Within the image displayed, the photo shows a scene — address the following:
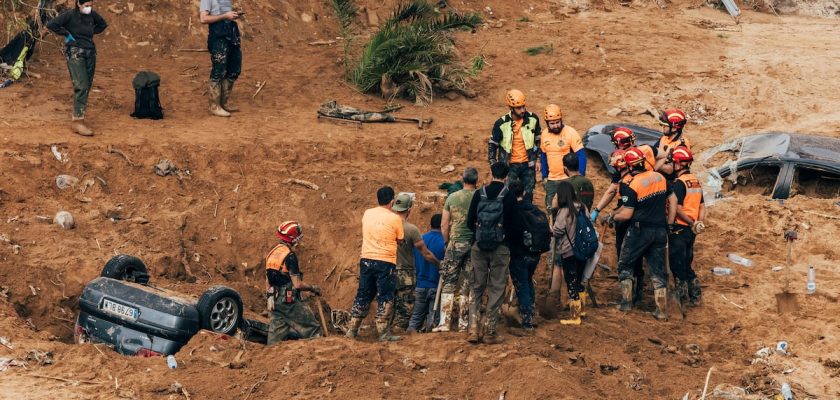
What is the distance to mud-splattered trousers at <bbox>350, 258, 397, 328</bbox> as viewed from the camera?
11370mm

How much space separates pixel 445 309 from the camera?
1152 cm

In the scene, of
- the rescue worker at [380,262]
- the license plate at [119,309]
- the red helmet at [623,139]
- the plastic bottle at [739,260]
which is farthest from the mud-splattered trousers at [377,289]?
the plastic bottle at [739,260]

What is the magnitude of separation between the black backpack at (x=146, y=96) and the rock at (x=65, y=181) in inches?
82.2

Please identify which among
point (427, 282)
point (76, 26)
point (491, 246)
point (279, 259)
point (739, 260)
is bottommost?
point (739, 260)

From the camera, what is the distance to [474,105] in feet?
61.3

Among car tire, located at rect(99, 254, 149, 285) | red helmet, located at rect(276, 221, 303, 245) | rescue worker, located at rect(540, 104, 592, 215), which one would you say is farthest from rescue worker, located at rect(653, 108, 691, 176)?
car tire, located at rect(99, 254, 149, 285)

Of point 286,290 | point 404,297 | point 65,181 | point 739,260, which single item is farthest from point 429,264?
point 65,181

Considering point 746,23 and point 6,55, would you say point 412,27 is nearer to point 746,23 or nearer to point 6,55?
point 6,55

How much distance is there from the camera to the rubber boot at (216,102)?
16359mm

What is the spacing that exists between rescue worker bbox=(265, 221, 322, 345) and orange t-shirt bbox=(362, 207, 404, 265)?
0.72 meters

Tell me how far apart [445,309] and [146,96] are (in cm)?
656

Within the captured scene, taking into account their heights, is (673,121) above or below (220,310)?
above

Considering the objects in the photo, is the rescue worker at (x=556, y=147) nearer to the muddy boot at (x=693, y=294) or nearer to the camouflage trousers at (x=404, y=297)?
the muddy boot at (x=693, y=294)

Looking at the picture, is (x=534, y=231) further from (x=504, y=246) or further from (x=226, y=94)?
(x=226, y=94)
